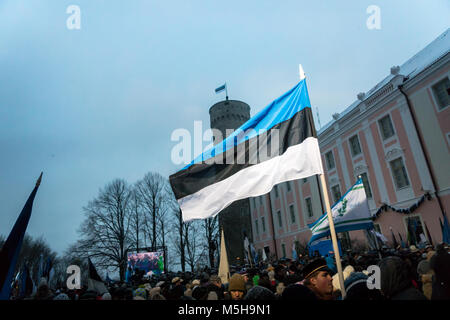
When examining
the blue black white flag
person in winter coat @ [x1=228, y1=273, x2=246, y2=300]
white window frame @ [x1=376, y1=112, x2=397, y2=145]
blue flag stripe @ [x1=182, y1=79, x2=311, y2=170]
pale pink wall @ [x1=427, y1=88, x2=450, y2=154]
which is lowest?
person in winter coat @ [x1=228, y1=273, x2=246, y2=300]

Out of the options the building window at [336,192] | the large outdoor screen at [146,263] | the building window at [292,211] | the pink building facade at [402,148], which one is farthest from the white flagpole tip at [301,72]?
the building window at [292,211]

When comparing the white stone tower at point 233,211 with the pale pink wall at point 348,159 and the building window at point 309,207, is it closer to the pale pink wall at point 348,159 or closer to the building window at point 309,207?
the building window at point 309,207

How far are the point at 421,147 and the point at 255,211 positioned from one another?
2824 cm

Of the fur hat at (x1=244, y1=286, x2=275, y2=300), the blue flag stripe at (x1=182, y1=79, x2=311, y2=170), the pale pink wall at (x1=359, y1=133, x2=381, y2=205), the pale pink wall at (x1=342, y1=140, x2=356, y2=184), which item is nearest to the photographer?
the fur hat at (x1=244, y1=286, x2=275, y2=300)

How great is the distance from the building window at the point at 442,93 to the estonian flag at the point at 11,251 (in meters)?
20.8

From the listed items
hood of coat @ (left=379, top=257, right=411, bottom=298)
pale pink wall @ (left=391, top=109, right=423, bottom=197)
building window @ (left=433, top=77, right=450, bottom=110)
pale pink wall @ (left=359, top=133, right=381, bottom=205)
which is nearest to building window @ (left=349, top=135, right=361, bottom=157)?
pale pink wall @ (left=359, top=133, right=381, bottom=205)

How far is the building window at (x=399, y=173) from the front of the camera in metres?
18.9

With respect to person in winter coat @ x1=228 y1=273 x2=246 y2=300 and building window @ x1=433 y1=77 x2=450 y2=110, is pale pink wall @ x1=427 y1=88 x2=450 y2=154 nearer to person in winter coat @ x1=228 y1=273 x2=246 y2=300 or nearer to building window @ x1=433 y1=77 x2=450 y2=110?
building window @ x1=433 y1=77 x2=450 y2=110

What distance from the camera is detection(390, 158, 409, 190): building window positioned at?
1888 cm

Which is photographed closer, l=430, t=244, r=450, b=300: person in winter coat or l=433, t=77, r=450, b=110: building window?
l=430, t=244, r=450, b=300: person in winter coat

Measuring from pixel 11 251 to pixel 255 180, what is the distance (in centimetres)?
358

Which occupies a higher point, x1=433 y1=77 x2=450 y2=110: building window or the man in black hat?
x1=433 y1=77 x2=450 y2=110: building window
